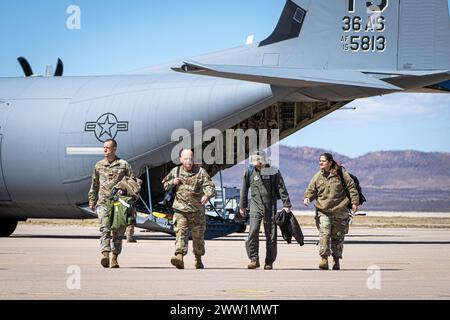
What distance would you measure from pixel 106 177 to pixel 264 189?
2865 mm

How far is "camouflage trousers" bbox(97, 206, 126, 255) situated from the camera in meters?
19.0

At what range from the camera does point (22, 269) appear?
1867 cm

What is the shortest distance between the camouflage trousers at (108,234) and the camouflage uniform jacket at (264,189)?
228 cm

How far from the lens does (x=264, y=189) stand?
768 inches

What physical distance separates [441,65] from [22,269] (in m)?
14.4

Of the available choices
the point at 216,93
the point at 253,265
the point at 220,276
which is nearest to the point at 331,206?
the point at 253,265

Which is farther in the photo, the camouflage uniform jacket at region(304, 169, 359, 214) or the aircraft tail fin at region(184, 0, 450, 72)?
the aircraft tail fin at region(184, 0, 450, 72)

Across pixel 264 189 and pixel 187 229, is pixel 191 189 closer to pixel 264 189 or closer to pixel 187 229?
pixel 187 229

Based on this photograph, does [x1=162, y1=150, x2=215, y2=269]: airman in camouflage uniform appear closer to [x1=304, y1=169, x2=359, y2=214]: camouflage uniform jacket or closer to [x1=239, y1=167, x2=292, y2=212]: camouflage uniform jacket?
[x1=239, y1=167, x2=292, y2=212]: camouflage uniform jacket

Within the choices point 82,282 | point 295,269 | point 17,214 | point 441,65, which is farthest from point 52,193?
point 82,282

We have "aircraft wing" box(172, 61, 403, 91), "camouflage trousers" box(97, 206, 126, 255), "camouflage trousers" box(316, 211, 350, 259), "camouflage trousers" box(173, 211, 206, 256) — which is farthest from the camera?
"aircraft wing" box(172, 61, 403, 91)

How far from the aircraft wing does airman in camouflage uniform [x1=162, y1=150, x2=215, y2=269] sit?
698cm

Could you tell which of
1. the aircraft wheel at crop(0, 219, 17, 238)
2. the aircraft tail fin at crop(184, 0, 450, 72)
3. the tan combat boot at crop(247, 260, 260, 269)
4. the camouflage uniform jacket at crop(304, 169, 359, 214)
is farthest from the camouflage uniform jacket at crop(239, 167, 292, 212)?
the aircraft wheel at crop(0, 219, 17, 238)
